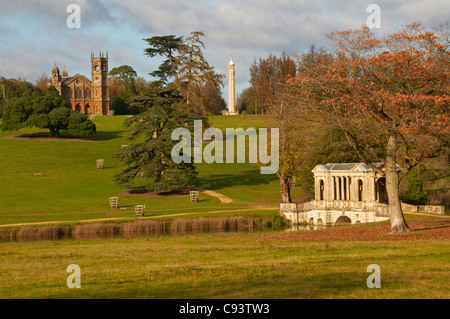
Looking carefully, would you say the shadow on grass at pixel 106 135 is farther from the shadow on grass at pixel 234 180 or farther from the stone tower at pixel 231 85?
the stone tower at pixel 231 85

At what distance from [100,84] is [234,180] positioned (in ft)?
233

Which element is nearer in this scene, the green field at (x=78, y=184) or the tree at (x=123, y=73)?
the green field at (x=78, y=184)

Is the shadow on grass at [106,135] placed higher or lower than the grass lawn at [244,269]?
higher

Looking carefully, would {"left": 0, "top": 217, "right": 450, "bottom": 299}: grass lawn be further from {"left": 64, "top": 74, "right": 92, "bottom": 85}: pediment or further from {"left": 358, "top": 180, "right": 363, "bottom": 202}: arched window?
{"left": 64, "top": 74, "right": 92, "bottom": 85}: pediment

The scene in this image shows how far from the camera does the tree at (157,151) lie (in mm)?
55594

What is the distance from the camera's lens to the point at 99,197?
176 ft

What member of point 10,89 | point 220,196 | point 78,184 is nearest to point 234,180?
point 220,196

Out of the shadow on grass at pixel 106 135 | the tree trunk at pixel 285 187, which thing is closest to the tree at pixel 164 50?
the shadow on grass at pixel 106 135

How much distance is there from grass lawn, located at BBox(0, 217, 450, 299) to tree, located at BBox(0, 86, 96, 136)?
200ft

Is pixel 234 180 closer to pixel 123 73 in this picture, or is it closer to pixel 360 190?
pixel 360 190

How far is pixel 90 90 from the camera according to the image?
126 m

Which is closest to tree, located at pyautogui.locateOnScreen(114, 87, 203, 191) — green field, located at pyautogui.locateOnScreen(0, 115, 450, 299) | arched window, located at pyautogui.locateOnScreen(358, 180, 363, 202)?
green field, located at pyautogui.locateOnScreen(0, 115, 450, 299)

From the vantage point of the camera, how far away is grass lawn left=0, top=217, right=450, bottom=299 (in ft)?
42.7

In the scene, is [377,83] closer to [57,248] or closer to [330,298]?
[330,298]
